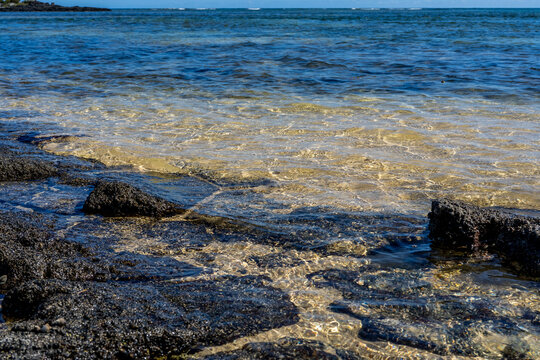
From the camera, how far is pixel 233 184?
5.00 m

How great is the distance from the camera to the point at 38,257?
299 centimetres

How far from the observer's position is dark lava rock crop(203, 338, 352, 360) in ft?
7.34

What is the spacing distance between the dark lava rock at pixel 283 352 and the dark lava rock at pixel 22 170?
3485 mm

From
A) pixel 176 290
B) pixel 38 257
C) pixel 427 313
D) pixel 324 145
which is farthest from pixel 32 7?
pixel 427 313

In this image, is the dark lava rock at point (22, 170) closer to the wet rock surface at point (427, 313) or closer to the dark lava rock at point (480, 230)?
the wet rock surface at point (427, 313)

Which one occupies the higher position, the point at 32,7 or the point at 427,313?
the point at 32,7

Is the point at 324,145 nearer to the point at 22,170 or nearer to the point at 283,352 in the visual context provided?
the point at 22,170

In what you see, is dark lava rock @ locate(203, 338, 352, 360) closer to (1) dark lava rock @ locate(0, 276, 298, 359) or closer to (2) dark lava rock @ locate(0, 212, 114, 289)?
(1) dark lava rock @ locate(0, 276, 298, 359)

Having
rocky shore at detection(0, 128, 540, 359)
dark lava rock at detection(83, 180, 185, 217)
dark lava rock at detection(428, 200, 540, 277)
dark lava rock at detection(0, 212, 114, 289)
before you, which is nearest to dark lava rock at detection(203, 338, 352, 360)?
rocky shore at detection(0, 128, 540, 359)

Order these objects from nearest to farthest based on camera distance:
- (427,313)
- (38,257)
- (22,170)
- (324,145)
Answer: (427,313) → (38,257) → (22,170) → (324,145)

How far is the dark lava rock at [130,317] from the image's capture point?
214 centimetres

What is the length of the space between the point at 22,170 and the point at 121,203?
1.58 m

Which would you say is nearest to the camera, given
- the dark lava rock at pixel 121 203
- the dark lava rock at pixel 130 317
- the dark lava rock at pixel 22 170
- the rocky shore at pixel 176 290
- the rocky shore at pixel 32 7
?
the dark lava rock at pixel 130 317

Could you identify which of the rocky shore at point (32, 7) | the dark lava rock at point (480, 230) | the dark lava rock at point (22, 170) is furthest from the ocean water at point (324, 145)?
the rocky shore at point (32, 7)
